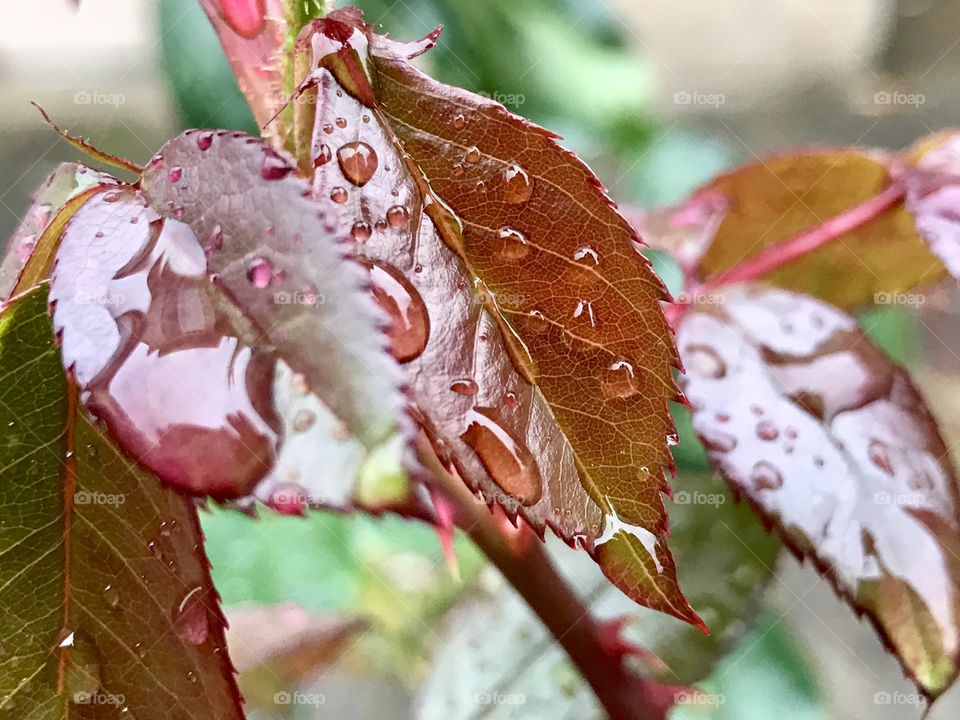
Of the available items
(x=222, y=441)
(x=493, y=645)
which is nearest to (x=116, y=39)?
(x=222, y=441)

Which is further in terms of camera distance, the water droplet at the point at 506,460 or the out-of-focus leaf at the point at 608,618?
the out-of-focus leaf at the point at 608,618

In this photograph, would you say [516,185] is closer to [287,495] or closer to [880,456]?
[287,495]

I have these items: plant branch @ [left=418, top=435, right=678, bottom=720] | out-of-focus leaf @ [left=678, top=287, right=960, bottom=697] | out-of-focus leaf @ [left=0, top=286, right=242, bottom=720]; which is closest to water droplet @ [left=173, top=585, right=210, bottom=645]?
out-of-focus leaf @ [left=0, top=286, right=242, bottom=720]

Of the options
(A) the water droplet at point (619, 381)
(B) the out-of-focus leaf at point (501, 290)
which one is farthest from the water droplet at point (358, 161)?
(A) the water droplet at point (619, 381)

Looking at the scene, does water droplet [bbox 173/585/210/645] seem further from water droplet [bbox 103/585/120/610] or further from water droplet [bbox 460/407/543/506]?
water droplet [bbox 460/407/543/506]

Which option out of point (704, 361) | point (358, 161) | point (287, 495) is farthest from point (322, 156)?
point (704, 361)

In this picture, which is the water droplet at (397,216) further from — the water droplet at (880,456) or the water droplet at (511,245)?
the water droplet at (880,456)
